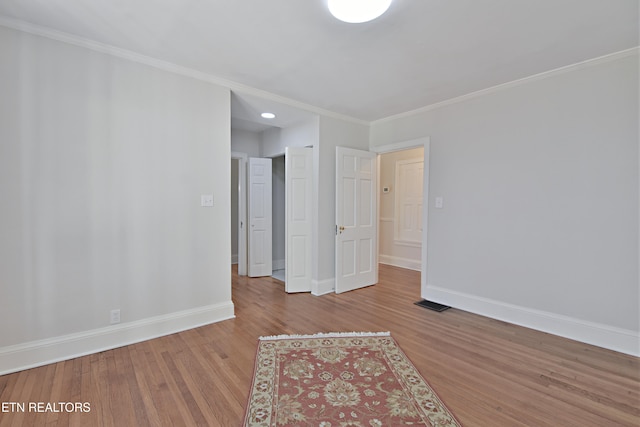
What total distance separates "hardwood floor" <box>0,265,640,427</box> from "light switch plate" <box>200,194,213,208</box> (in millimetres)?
1275

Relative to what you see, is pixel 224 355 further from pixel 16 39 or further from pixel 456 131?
pixel 456 131

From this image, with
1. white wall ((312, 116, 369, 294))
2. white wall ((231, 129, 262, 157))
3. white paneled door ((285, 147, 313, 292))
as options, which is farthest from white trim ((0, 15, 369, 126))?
white wall ((231, 129, 262, 157))

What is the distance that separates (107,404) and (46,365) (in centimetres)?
89

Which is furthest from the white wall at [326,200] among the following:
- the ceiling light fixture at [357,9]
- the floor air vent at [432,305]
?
the ceiling light fixture at [357,9]

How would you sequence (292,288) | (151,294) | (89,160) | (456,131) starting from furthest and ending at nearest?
1. (292,288)
2. (456,131)
3. (151,294)
4. (89,160)

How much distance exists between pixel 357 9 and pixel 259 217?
3.79 metres

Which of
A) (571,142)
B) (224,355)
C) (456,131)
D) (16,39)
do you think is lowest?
(224,355)

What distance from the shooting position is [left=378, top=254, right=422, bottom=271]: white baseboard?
5.80 m

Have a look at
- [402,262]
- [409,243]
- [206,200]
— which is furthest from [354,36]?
[402,262]

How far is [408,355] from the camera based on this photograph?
2.44m

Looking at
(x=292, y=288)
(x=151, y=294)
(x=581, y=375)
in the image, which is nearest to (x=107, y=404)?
(x=151, y=294)

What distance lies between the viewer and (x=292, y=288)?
4.16 m

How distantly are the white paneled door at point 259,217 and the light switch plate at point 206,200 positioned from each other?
192cm

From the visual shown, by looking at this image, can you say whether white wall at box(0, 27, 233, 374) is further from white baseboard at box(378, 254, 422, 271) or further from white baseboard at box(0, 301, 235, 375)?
white baseboard at box(378, 254, 422, 271)
